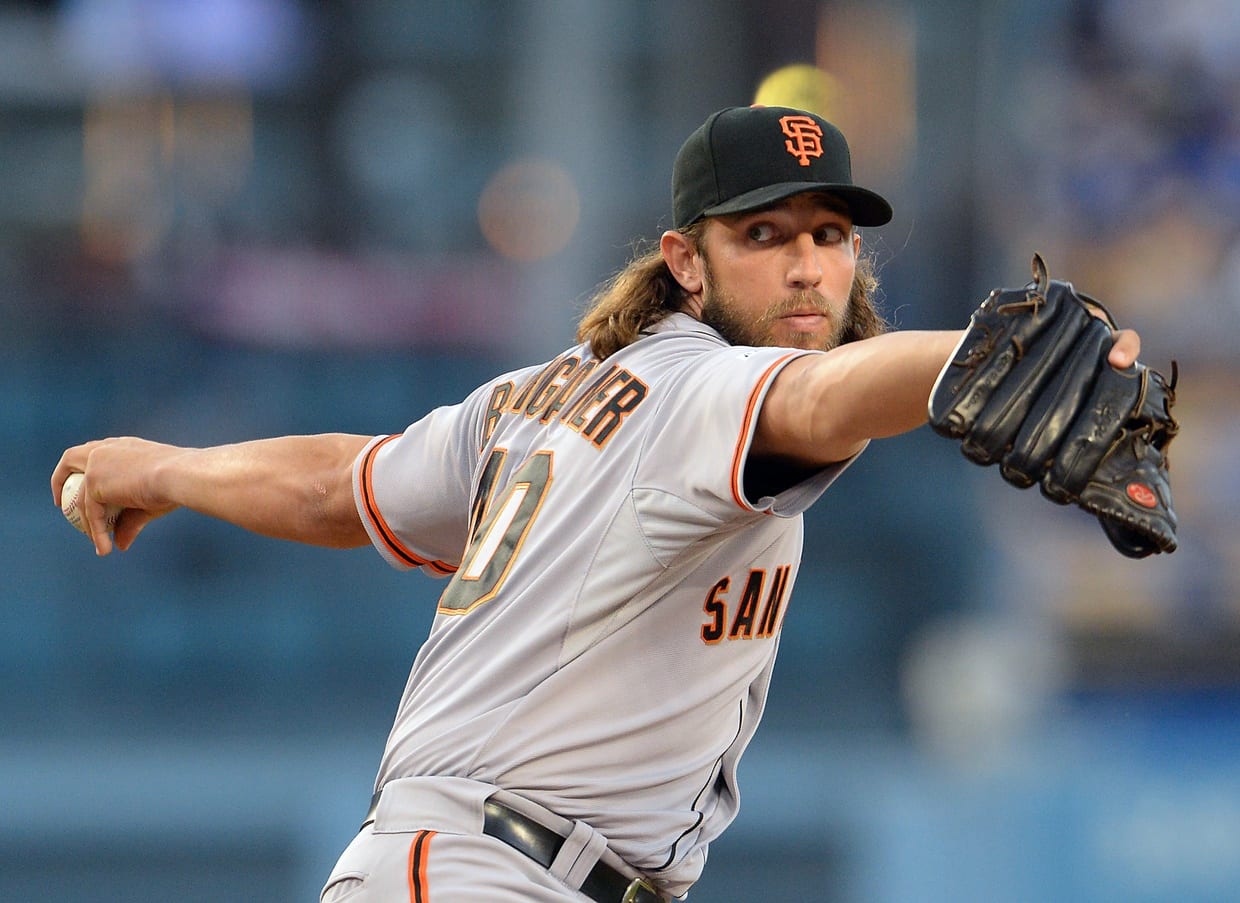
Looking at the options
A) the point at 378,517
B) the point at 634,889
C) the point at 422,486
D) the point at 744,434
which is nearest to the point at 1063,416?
the point at 744,434

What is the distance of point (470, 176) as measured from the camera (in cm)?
1024

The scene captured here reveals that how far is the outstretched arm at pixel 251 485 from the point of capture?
11.3 ft

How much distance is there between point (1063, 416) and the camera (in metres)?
2.19

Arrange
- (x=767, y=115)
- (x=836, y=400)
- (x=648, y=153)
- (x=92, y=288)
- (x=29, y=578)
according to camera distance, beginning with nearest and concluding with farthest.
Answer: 1. (x=836, y=400)
2. (x=767, y=115)
3. (x=29, y=578)
4. (x=92, y=288)
5. (x=648, y=153)

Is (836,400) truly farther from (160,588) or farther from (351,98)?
(351,98)

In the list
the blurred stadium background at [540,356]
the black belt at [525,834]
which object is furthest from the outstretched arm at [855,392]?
Answer: the blurred stadium background at [540,356]

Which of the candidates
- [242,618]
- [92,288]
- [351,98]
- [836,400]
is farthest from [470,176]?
[836,400]

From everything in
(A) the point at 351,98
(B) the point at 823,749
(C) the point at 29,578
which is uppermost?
(A) the point at 351,98

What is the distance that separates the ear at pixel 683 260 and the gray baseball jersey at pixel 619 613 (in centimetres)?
21

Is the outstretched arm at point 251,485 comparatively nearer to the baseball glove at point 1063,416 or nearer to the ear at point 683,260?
the ear at point 683,260

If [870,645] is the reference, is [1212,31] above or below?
above

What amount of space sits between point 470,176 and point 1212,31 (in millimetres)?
4078

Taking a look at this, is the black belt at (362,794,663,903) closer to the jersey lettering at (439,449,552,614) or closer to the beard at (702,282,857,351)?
the jersey lettering at (439,449,552,614)

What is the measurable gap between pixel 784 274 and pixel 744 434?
1.99ft
